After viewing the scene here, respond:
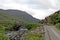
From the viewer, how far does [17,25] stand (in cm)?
12444

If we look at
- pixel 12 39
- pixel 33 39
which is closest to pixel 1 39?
pixel 33 39

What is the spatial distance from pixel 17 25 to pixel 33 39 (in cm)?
9154

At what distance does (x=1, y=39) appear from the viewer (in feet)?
112

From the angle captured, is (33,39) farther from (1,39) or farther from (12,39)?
(12,39)

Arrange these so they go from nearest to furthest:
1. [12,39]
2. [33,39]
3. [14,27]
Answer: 1. [33,39]
2. [12,39]
3. [14,27]

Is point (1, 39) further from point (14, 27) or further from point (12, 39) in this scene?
point (14, 27)

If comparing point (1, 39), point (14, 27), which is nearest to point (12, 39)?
point (1, 39)

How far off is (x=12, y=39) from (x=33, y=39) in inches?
936

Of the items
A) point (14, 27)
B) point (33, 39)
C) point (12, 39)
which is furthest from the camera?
point (14, 27)

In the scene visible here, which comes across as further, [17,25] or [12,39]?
[17,25]

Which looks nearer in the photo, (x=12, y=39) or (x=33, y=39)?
(x=33, y=39)

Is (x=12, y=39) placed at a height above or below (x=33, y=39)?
below

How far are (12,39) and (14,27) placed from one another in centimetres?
6534

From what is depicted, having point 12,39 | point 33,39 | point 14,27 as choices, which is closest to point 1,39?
point 33,39
